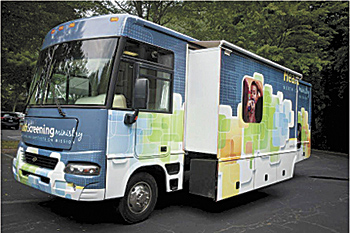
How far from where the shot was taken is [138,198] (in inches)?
207

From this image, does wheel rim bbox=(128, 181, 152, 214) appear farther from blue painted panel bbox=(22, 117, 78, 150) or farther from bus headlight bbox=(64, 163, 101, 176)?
blue painted panel bbox=(22, 117, 78, 150)

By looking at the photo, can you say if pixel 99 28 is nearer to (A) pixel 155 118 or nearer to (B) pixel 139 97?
(B) pixel 139 97

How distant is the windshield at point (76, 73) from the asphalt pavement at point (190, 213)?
175cm

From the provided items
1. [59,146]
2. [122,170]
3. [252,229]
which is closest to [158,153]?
[122,170]

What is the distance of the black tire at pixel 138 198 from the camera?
508 cm

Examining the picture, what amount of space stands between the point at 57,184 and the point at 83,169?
0.47 m

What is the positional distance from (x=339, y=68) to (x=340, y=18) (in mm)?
2806

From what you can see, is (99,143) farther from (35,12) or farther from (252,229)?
(35,12)

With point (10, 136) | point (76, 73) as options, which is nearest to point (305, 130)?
point (76, 73)

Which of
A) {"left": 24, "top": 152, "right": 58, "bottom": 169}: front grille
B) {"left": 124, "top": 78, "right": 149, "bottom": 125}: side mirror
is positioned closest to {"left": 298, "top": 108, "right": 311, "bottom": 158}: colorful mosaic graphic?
{"left": 124, "top": 78, "right": 149, "bottom": 125}: side mirror

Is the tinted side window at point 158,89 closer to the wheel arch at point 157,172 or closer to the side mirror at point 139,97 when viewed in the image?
the side mirror at point 139,97

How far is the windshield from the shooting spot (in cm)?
491

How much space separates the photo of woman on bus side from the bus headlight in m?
3.26

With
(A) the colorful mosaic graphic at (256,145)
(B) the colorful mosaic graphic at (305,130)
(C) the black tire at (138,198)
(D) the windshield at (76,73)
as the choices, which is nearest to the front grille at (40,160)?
(D) the windshield at (76,73)
